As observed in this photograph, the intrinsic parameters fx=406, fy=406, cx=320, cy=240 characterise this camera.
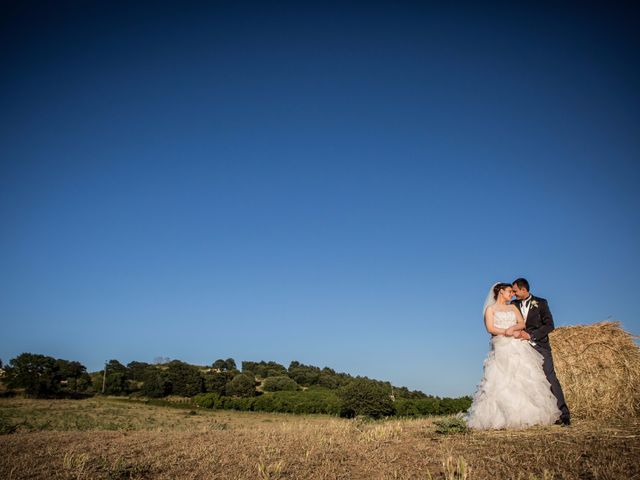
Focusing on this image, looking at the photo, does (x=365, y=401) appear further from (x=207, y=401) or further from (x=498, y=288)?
(x=498, y=288)

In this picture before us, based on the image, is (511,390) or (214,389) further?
(214,389)

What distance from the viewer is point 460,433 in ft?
28.6

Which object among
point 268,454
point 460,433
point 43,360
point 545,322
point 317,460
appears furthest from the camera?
point 43,360

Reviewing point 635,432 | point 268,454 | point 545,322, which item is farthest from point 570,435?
point 268,454

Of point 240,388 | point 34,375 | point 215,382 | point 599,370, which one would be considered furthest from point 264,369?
point 599,370

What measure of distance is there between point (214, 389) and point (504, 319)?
89.5m

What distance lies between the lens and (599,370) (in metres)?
10.6

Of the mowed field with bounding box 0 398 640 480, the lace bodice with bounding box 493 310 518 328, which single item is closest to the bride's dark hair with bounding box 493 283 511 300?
the lace bodice with bounding box 493 310 518 328

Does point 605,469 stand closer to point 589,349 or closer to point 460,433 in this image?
point 460,433

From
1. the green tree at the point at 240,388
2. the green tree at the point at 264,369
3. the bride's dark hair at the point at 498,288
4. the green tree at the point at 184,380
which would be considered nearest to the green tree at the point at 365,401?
the green tree at the point at 240,388

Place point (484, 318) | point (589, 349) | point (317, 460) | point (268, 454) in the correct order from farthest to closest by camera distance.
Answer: point (589, 349) < point (484, 318) < point (268, 454) < point (317, 460)

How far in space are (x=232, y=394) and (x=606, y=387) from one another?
8355cm

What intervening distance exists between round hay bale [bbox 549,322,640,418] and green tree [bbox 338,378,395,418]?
158ft

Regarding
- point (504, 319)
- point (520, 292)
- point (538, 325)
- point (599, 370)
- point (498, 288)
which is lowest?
point (599, 370)
